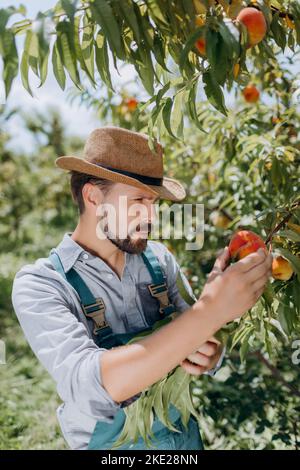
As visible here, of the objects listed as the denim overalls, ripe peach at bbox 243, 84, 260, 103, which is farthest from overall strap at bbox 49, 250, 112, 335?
ripe peach at bbox 243, 84, 260, 103

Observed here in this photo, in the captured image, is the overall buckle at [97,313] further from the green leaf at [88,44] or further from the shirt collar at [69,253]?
the green leaf at [88,44]

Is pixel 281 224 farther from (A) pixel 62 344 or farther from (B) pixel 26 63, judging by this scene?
(B) pixel 26 63

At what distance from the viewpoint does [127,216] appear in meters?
1.60

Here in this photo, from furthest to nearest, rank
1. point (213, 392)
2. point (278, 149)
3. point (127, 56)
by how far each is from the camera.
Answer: point (213, 392), point (278, 149), point (127, 56)

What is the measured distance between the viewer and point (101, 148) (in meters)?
1.68

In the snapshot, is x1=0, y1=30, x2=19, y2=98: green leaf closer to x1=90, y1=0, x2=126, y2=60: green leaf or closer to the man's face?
x1=90, y1=0, x2=126, y2=60: green leaf

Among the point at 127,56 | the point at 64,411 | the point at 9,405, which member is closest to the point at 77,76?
the point at 127,56

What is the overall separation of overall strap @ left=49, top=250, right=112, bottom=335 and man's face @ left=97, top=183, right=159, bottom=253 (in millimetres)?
158

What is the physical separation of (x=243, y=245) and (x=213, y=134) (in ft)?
4.38

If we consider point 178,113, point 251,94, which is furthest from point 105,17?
point 251,94

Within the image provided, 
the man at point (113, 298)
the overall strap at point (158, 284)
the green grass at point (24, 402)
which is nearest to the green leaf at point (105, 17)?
the man at point (113, 298)

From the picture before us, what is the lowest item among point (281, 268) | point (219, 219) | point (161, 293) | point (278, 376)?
point (278, 376)
